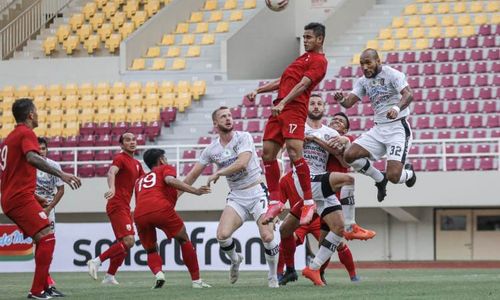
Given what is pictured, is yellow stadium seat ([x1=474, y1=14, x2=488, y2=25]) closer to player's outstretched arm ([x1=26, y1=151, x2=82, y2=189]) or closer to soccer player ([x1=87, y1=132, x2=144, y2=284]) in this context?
soccer player ([x1=87, y1=132, x2=144, y2=284])

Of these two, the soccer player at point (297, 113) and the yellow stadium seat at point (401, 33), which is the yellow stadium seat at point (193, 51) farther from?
the soccer player at point (297, 113)

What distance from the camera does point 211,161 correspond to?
13.8 metres

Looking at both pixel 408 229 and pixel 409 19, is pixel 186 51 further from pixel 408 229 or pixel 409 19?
pixel 408 229

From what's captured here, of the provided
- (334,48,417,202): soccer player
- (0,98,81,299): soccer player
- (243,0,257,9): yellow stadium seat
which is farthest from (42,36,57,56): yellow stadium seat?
(0,98,81,299): soccer player

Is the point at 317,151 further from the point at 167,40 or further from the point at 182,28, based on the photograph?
the point at 182,28

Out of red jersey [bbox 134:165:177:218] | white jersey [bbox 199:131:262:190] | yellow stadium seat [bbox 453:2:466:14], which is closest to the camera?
white jersey [bbox 199:131:262:190]

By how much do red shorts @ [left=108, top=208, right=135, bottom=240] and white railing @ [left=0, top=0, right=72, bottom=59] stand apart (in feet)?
56.8

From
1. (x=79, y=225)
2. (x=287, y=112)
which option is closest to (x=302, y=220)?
(x=287, y=112)

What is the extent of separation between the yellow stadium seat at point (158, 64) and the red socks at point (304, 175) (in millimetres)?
18685

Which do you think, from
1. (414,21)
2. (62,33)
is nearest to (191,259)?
(414,21)

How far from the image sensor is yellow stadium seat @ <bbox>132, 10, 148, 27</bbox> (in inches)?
1280

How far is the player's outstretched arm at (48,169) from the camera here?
11.3 metres

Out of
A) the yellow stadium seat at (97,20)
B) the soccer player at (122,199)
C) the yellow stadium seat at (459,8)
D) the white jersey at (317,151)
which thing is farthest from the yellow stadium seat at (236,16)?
the white jersey at (317,151)

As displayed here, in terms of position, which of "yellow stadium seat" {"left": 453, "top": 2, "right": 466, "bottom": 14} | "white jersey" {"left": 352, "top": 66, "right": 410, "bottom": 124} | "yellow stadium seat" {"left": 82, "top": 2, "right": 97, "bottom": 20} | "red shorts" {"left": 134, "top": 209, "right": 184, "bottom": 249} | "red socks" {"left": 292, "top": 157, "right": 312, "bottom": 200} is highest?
"yellow stadium seat" {"left": 82, "top": 2, "right": 97, "bottom": 20}
